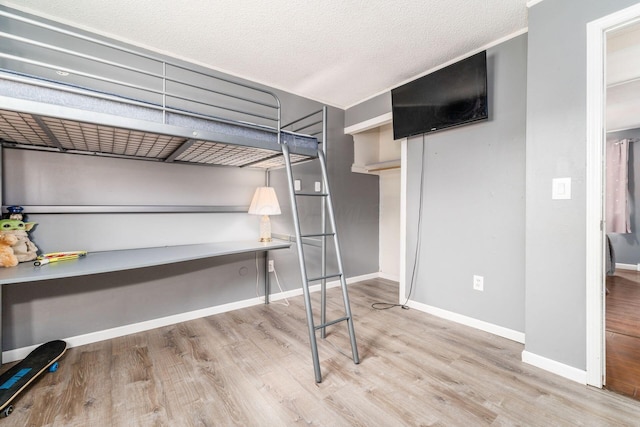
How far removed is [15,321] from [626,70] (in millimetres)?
5085

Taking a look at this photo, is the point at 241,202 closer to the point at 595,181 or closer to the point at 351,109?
the point at 351,109

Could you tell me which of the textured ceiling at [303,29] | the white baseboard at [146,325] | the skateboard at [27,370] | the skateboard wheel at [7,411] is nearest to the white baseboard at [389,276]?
the white baseboard at [146,325]

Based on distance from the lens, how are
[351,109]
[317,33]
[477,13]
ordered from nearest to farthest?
[477,13] → [317,33] → [351,109]

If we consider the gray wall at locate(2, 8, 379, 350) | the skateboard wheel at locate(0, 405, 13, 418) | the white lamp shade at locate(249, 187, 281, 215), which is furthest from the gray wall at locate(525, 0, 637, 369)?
the skateboard wheel at locate(0, 405, 13, 418)

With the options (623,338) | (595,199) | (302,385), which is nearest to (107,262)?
(302,385)

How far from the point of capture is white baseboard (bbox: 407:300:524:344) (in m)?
2.06

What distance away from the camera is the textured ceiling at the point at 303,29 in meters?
1.80

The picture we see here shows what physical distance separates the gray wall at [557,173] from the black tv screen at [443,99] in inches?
15.4

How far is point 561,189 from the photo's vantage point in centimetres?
164

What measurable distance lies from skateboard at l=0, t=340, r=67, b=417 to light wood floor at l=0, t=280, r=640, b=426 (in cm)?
6

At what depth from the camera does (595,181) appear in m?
1.51

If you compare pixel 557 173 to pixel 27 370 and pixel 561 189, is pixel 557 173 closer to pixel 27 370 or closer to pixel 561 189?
pixel 561 189

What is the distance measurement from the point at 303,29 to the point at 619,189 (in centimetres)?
563

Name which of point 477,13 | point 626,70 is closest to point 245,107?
point 477,13
